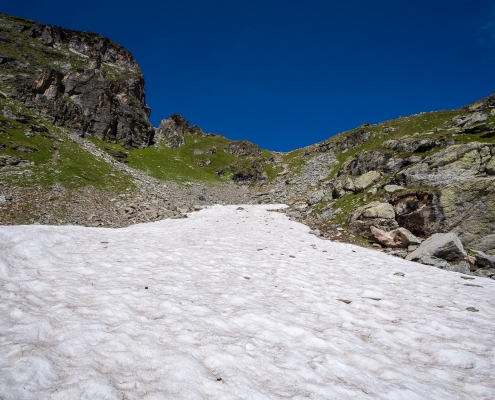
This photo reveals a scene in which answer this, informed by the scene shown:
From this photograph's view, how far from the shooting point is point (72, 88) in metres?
63.7

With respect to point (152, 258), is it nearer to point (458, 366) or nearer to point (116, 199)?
point (458, 366)

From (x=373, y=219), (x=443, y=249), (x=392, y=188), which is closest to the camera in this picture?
(x=443, y=249)

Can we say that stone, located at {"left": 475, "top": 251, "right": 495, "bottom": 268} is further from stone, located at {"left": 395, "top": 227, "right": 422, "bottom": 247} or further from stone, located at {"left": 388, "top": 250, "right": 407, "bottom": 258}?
stone, located at {"left": 388, "top": 250, "right": 407, "bottom": 258}

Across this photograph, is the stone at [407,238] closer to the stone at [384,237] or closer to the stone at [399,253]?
the stone at [384,237]

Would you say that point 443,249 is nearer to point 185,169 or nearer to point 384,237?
point 384,237

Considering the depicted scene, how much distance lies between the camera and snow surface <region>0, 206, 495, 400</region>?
4082mm

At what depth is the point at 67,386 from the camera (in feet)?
11.8

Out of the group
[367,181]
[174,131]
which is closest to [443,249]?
[367,181]

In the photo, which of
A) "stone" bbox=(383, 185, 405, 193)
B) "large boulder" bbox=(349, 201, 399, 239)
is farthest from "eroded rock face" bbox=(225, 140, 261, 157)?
"large boulder" bbox=(349, 201, 399, 239)

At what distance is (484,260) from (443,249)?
163 centimetres

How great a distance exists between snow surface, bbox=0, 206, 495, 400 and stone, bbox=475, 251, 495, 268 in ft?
7.25

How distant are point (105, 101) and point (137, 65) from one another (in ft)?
185

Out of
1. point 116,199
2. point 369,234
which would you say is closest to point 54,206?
point 116,199

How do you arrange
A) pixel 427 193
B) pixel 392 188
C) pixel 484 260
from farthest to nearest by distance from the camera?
pixel 392 188
pixel 427 193
pixel 484 260
